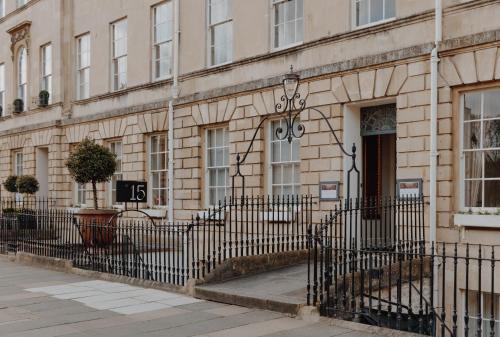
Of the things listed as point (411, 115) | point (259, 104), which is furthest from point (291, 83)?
point (411, 115)

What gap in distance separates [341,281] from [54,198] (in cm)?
1646

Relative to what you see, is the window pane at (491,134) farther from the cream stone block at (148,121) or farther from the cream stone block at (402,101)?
the cream stone block at (148,121)

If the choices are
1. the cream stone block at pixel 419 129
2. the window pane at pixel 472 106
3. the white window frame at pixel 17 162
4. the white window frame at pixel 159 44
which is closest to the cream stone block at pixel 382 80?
the cream stone block at pixel 419 129

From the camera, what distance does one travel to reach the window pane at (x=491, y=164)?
33.5 feet

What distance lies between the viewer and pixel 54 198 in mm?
22203

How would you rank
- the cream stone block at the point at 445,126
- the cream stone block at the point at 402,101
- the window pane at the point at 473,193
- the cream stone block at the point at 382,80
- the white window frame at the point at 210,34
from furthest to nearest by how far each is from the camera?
the white window frame at the point at 210,34, the cream stone block at the point at 382,80, the cream stone block at the point at 402,101, the cream stone block at the point at 445,126, the window pane at the point at 473,193

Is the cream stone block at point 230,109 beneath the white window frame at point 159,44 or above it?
beneath

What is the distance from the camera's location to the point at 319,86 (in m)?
12.7

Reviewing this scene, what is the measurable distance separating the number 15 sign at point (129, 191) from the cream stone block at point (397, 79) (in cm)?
644

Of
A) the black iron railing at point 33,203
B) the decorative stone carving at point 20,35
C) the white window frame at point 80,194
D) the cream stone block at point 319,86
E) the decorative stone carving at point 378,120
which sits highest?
the decorative stone carving at point 20,35

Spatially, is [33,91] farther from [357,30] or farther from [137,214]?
[357,30]

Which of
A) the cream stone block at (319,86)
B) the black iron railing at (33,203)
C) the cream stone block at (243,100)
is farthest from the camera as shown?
the black iron railing at (33,203)

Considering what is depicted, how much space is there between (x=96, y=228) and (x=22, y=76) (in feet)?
50.1

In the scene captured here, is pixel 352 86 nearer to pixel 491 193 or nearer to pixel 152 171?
pixel 491 193
